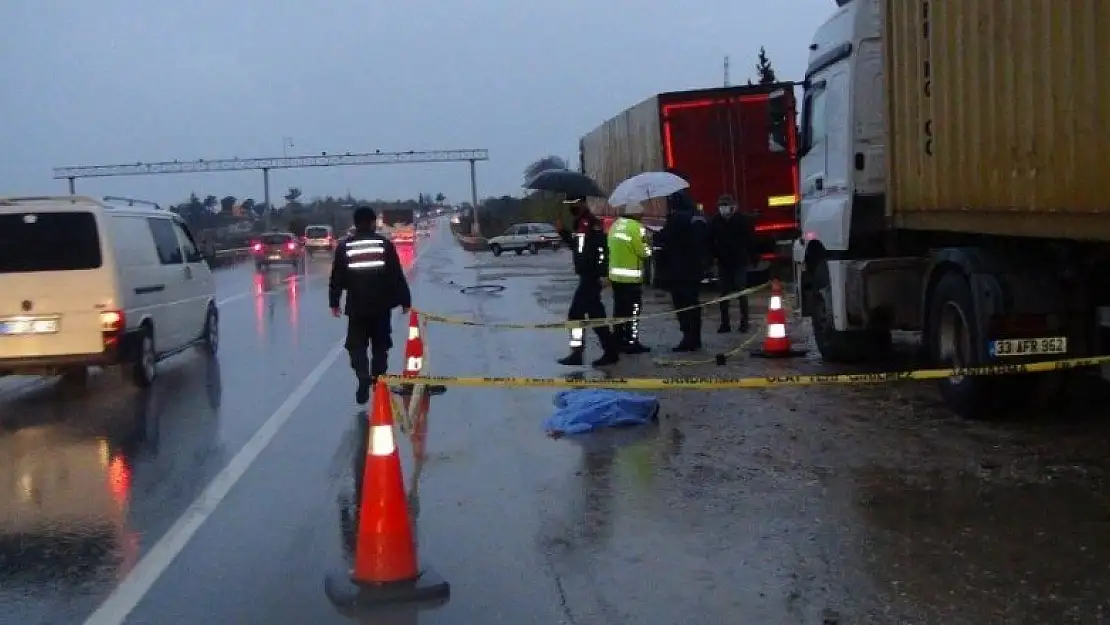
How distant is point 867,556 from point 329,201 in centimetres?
18969

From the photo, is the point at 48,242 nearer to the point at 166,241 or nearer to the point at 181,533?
the point at 166,241

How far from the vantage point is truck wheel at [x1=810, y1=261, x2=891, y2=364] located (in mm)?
11898

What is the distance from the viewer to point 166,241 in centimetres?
1355

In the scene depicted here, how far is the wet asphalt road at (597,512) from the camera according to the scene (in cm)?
523

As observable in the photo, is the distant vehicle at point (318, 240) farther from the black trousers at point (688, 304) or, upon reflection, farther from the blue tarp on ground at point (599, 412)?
the blue tarp on ground at point (599, 412)

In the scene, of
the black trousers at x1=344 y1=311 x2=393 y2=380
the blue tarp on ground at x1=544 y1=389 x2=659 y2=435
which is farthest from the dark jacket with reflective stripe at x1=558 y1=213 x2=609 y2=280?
the blue tarp on ground at x1=544 y1=389 x2=659 y2=435

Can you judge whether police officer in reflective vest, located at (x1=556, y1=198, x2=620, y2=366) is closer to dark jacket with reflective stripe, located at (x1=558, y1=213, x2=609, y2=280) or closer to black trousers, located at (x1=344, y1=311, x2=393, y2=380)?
dark jacket with reflective stripe, located at (x1=558, y1=213, x2=609, y2=280)

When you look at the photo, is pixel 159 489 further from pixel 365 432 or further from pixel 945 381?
pixel 945 381

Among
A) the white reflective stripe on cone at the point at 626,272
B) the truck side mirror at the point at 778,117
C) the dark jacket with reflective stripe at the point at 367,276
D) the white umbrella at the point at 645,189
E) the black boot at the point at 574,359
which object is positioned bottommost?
the black boot at the point at 574,359

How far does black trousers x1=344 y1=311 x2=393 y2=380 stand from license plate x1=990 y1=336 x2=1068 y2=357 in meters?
4.76

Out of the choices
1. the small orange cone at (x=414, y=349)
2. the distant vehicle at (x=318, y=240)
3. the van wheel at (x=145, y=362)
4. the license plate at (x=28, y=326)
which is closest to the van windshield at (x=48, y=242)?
the license plate at (x=28, y=326)

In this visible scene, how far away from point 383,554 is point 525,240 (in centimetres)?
5314

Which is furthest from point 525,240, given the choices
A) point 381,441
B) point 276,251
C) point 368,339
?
point 381,441

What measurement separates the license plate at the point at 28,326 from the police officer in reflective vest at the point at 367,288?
9.14 feet
